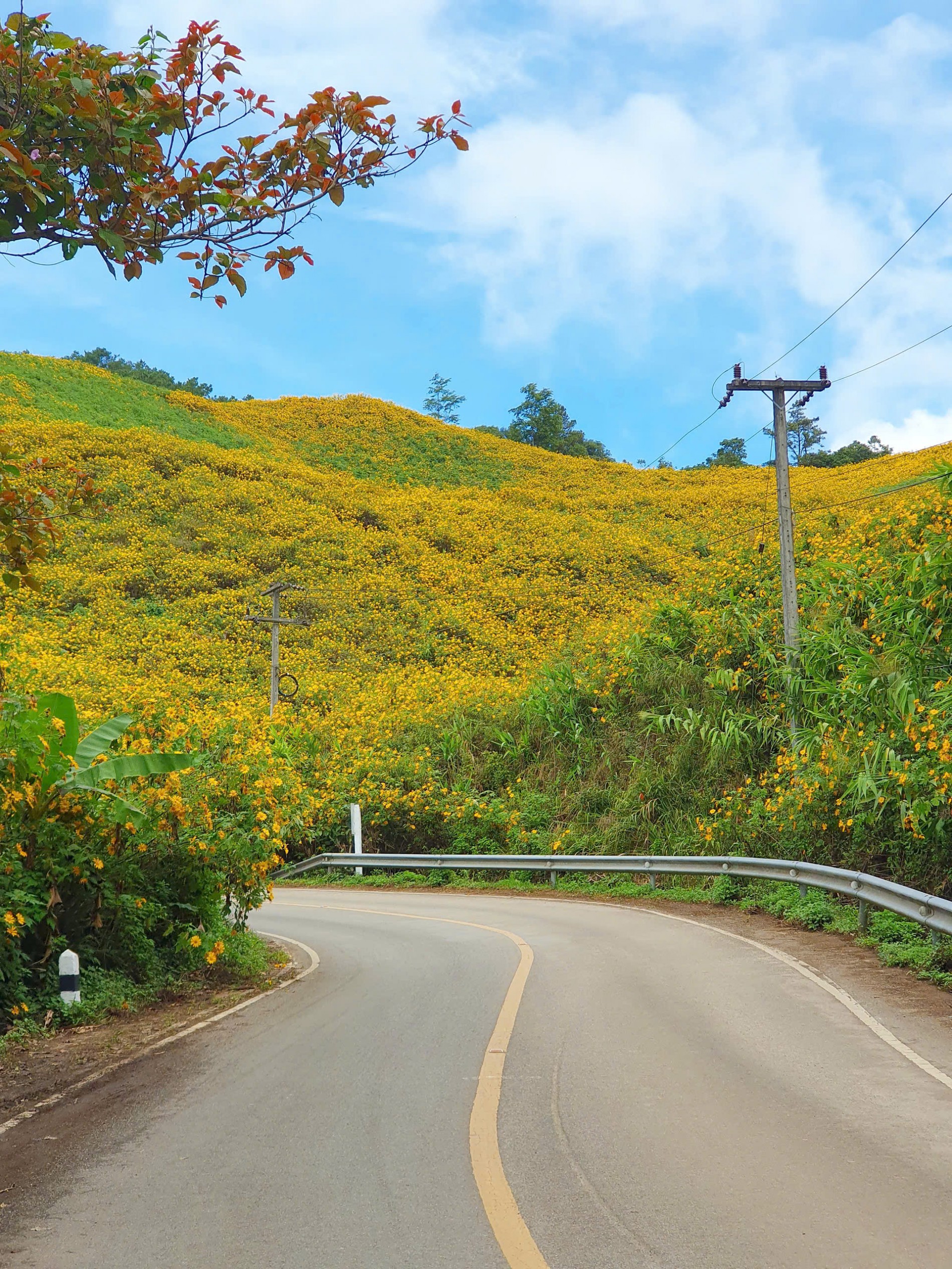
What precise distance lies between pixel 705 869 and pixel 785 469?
721cm

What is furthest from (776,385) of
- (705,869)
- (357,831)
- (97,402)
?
(97,402)

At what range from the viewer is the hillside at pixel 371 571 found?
26641 mm

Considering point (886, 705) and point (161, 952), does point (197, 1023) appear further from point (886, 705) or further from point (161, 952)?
point (886, 705)

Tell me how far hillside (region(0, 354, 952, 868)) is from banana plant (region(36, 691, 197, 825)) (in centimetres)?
144

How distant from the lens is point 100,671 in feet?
104

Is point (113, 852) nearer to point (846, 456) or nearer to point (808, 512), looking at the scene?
point (808, 512)

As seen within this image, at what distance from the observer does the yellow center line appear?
162 inches

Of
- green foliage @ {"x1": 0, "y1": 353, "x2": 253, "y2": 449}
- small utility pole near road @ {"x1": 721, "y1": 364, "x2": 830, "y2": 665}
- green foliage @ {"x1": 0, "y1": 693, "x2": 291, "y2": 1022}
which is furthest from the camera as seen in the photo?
green foliage @ {"x1": 0, "y1": 353, "x2": 253, "y2": 449}

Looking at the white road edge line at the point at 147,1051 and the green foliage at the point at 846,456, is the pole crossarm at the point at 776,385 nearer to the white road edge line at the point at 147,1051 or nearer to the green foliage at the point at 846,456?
the white road edge line at the point at 147,1051

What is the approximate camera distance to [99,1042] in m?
8.68

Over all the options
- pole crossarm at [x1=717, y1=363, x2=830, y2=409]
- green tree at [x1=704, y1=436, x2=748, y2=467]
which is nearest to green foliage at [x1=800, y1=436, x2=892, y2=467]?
green tree at [x1=704, y1=436, x2=748, y2=467]

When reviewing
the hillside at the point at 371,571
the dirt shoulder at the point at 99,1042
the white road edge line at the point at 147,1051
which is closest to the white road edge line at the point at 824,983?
the hillside at the point at 371,571

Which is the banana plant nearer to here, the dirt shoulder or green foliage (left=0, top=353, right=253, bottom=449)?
the dirt shoulder

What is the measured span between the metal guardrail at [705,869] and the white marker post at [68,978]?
25.8ft
